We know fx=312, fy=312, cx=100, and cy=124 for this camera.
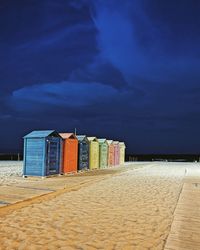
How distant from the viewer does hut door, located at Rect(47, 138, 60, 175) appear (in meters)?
17.1

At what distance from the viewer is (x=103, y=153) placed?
26.8 meters

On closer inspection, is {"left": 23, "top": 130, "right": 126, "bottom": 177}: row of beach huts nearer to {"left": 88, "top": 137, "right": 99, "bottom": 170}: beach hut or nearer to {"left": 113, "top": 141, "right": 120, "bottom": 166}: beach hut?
{"left": 88, "top": 137, "right": 99, "bottom": 170}: beach hut

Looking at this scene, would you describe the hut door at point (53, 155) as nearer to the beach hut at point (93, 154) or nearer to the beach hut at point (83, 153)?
the beach hut at point (83, 153)

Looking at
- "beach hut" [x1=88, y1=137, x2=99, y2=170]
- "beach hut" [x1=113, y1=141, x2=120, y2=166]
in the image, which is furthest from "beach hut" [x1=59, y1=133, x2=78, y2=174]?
"beach hut" [x1=113, y1=141, x2=120, y2=166]

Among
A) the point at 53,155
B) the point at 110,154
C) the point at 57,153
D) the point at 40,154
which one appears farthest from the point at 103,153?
the point at 40,154

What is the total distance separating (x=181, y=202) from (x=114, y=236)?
4034 mm

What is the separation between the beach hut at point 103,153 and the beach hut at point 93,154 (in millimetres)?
941

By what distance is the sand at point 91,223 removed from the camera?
525cm

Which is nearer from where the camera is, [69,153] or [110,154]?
[69,153]

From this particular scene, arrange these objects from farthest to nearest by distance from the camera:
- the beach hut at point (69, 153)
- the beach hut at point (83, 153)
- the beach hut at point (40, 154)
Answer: the beach hut at point (83, 153), the beach hut at point (69, 153), the beach hut at point (40, 154)

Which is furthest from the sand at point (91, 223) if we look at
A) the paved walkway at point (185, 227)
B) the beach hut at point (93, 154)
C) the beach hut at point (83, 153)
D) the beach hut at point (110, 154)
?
the beach hut at point (110, 154)

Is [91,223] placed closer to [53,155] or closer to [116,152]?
[53,155]

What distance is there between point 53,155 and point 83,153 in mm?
5034

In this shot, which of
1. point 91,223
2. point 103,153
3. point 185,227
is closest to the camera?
point 185,227
